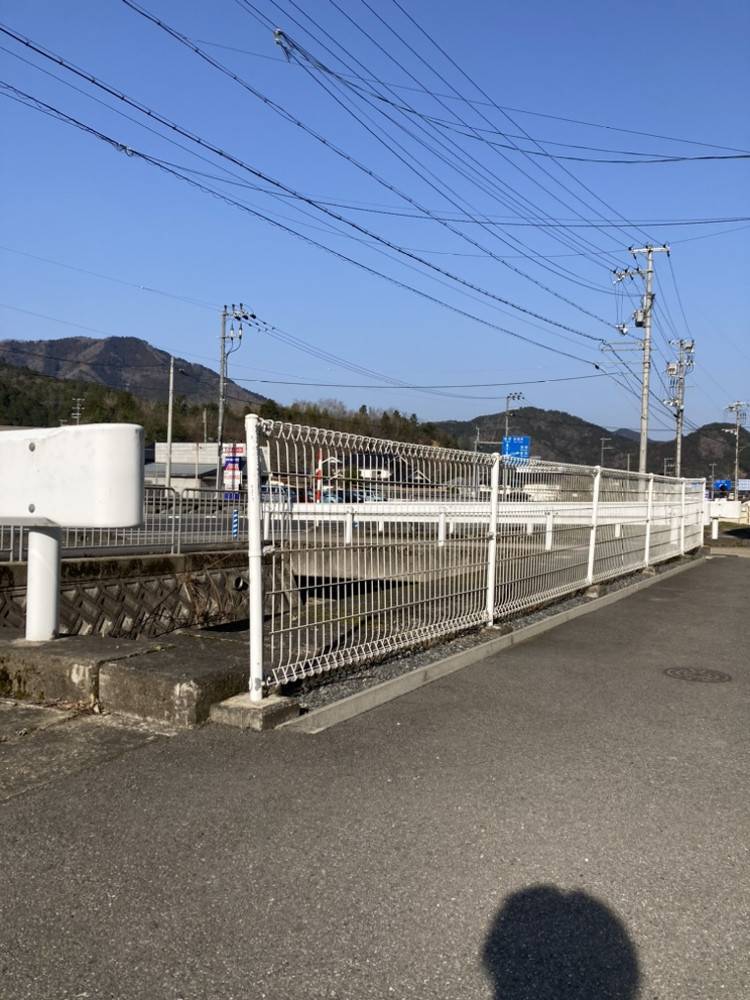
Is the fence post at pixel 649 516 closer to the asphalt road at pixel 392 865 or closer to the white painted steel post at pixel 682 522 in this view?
the white painted steel post at pixel 682 522

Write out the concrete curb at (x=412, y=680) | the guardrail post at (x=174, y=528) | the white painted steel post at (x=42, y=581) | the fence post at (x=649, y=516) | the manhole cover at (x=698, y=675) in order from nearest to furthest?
the concrete curb at (x=412, y=680) < the white painted steel post at (x=42, y=581) < the manhole cover at (x=698, y=675) < the fence post at (x=649, y=516) < the guardrail post at (x=174, y=528)

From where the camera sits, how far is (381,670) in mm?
6387

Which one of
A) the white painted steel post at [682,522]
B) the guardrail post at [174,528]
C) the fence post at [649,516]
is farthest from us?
the white painted steel post at [682,522]

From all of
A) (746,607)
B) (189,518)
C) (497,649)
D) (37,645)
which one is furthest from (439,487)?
(189,518)

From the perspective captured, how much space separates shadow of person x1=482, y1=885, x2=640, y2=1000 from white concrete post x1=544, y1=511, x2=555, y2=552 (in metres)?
6.86

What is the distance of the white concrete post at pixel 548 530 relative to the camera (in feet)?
31.7

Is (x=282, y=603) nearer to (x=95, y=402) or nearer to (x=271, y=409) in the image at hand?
(x=271, y=409)

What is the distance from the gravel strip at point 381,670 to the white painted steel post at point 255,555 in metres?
0.48

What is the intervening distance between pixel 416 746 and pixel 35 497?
287 cm

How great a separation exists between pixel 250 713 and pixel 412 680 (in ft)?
5.63

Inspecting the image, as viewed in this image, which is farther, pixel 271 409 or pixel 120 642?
pixel 271 409

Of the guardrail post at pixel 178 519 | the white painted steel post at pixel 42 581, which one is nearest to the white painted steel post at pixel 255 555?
the white painted steel post at pixel 42 581

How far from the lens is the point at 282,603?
5.28 metres

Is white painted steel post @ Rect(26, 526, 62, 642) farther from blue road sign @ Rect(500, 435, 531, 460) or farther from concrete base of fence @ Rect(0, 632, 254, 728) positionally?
blue road sign @ Rect(500, 435, 531, 460)
